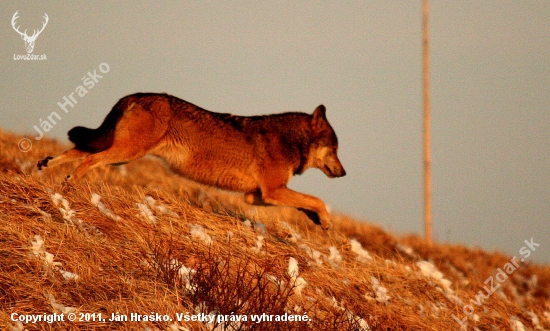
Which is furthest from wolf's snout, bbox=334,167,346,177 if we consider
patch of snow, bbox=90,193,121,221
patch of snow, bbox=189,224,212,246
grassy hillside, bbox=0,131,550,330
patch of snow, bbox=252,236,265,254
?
patch of snow, bbox=90,193,121,221

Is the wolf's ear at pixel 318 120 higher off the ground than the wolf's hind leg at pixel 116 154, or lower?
higher

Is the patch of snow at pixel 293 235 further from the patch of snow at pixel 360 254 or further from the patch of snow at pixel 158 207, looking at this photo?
the patch of snow at pixel 158 207

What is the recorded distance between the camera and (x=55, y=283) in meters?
5.45

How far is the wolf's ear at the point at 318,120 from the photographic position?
9984mm

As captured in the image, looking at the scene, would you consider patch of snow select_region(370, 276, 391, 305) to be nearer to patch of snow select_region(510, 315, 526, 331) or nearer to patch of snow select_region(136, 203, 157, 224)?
patch of snow select_region(510, 315, 526, 331)

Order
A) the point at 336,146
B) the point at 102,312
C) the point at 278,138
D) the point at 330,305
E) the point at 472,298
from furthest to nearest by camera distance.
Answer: the point at 336,146 < the point at 278,138 < the point at 472,298 < the point at 330,305 < the point at 102,312

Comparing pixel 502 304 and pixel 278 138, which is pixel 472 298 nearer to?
pixel 502 304

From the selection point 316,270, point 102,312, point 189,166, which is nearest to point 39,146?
point 189,166

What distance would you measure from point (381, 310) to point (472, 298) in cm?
181

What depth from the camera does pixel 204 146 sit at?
8.79 m

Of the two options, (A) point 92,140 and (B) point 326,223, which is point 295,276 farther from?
(A) point 92,140

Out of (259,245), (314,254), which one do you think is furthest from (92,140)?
(314,254)

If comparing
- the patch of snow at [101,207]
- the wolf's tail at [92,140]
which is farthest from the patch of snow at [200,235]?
the wolf's tail at [92,140]

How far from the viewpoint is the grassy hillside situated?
5.29m
